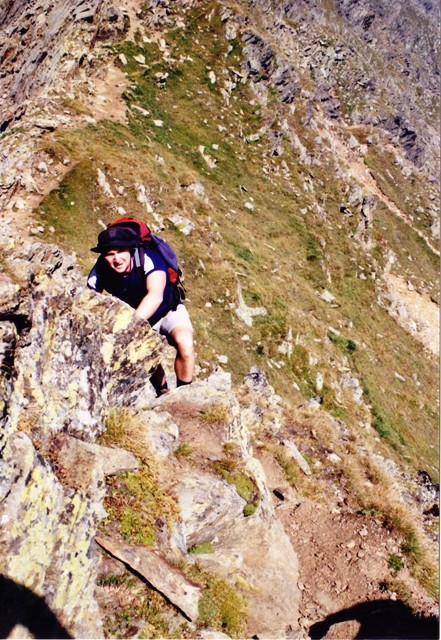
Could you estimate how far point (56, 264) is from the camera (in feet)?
42.3

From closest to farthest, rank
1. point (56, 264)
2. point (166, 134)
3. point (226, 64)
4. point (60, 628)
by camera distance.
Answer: point (60, 628) < point (56, 264) < point (166, 134) < point (226, 64)

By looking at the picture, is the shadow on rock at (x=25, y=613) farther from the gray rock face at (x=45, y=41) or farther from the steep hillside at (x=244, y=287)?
the gray rock face at (x=45, y=41)

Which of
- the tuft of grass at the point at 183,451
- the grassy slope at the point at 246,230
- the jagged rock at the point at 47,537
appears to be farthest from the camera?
the grassy slope at the point at 246,230

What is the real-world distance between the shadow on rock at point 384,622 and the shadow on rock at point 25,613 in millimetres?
4362

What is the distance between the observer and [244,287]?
24.3m

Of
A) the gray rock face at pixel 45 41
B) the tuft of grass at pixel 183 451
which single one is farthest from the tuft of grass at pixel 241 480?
the gray rock face at pixel 45 41

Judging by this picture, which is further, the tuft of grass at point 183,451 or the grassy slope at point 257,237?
the grassy slope at point 257,237

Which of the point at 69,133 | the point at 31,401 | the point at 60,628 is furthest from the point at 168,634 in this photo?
the point at 69,133

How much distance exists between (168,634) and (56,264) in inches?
407

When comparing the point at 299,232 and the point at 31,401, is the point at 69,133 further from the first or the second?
the point at 31,401

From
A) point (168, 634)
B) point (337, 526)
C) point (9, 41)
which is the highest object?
point (168, 634)

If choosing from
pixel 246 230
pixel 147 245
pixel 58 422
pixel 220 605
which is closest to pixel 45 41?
pixel 246 230

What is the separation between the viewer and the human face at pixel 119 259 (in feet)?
22.7

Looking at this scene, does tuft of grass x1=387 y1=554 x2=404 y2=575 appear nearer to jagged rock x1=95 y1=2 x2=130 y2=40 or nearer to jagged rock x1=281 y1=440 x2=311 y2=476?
jagged rock x1=281 y1=440 x2=311 y2=476
